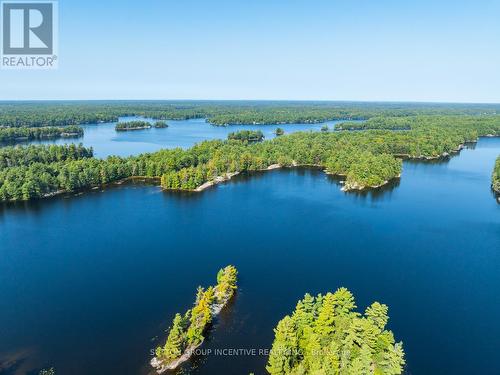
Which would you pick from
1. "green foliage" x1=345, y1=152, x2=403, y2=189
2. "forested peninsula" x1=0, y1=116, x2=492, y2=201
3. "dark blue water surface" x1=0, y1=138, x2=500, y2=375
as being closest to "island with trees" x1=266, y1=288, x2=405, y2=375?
"dark blue water surface" x1=0, y1=138, x2=500, y2=375

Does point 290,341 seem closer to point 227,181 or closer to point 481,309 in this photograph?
point 481,309

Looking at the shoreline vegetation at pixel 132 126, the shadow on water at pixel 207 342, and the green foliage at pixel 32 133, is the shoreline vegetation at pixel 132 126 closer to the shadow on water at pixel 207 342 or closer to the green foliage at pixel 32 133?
the green foliage at pixel 32 133

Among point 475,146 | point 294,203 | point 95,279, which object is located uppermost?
point 475,146

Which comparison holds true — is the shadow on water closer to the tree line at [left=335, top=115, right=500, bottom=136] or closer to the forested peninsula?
the forested peninsula

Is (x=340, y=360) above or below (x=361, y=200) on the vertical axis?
below

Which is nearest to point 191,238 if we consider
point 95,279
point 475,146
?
point 95,279

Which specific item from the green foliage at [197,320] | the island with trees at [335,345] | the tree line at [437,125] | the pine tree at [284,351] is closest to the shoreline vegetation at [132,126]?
the tree line at [437,125]

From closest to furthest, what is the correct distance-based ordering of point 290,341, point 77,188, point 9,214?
point 290,341
point 9,214
point 77,188

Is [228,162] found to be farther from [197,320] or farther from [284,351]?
[284,351]
